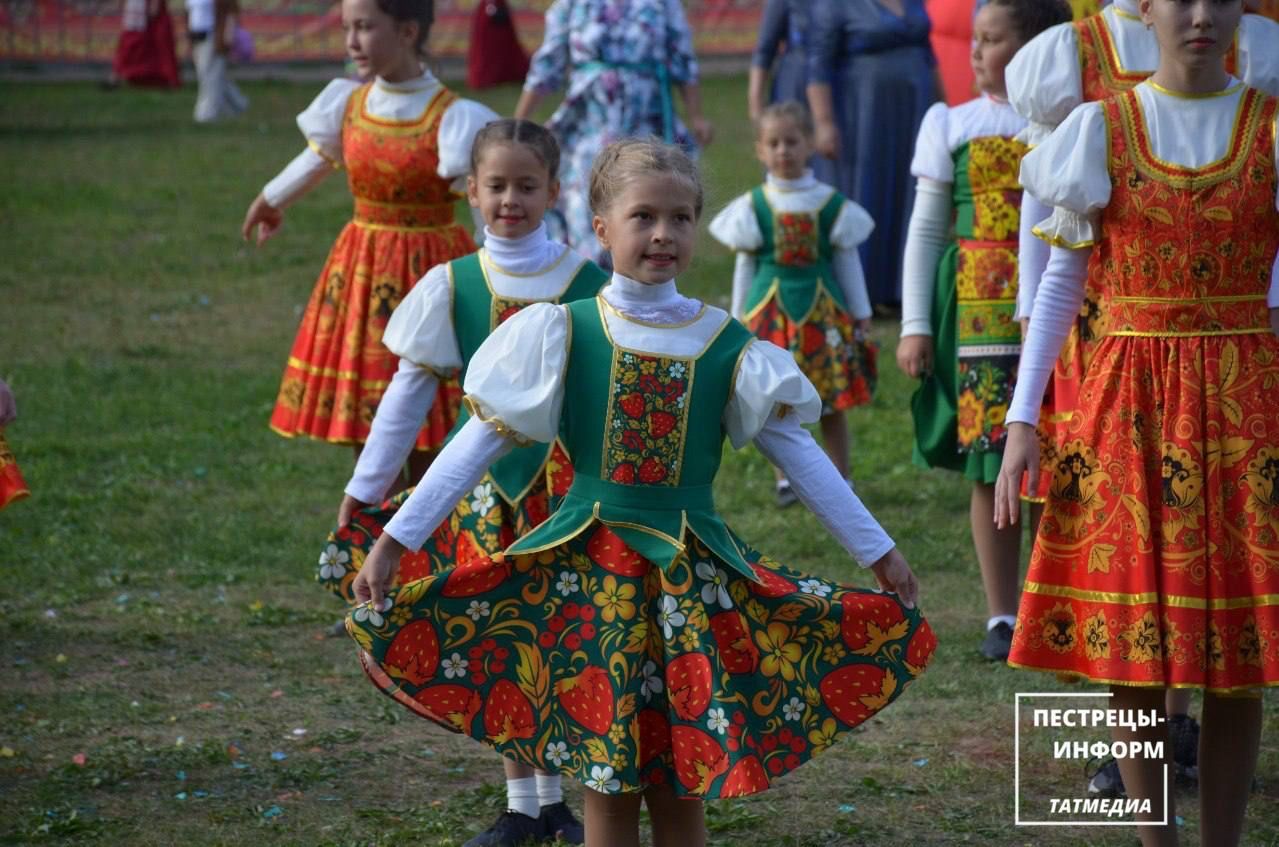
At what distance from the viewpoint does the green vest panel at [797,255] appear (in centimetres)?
662

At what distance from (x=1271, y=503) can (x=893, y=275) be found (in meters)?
6.63

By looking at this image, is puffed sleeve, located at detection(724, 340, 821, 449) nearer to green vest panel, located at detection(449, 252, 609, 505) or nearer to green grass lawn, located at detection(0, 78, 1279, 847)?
green grass lawn, located at detection(0, 78, 1279, 847)

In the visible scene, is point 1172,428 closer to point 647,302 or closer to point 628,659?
point 647,302

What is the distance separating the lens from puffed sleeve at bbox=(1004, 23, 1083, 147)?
3.81 metres

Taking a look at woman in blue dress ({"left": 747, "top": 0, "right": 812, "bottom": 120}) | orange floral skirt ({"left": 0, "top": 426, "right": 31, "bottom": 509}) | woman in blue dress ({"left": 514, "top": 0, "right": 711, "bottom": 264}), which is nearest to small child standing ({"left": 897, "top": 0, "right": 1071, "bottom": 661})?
orange floral skirt ({"left": 0, "top": 426, "right": 31, "bottom": 509})

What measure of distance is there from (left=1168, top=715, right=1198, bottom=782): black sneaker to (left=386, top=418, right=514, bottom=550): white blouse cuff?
1878 millimetres

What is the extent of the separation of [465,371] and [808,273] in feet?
10.3

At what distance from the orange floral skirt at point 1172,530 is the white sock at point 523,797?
3.61 ft

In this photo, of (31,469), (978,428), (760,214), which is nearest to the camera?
(978,428)

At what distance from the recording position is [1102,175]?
335cm

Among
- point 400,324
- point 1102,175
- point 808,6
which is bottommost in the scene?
point 400,324

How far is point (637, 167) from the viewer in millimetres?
3244

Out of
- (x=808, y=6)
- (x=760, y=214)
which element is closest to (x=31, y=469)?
(x=760, y=214)

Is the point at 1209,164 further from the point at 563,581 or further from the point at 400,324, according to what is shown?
the point at 400,324
